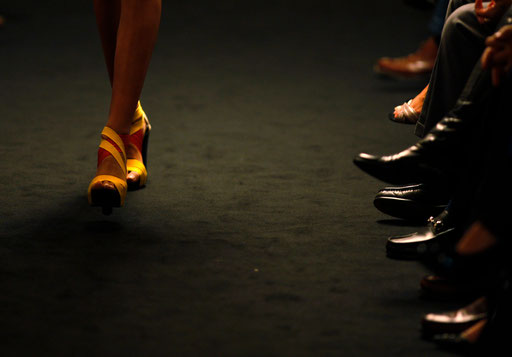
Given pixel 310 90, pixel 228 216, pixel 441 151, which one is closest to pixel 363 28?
pixel 310 90

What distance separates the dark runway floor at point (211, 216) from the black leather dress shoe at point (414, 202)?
0.13ft

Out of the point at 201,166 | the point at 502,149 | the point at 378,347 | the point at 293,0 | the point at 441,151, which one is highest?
the point at 502,149

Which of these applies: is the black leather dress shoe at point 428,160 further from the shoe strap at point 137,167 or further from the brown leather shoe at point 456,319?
the shoe strap at point 137,167

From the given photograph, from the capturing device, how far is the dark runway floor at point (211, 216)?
4.42ft

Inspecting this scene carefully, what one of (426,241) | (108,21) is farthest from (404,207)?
(108,21)

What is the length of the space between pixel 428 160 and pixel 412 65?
6.23 ft

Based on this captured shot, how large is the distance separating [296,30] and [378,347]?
316 centimetres

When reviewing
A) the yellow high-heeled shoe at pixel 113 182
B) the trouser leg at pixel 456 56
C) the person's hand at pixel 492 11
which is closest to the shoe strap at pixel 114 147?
the yellow high-heeled shoe at pixel 113 182

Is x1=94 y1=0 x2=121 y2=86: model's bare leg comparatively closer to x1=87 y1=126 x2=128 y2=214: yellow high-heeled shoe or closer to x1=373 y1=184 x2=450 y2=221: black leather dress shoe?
x1=87 y1=126 x2=128 y2=214: yellow high-heeled shoe

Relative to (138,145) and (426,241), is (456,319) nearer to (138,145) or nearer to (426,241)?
(426,241)

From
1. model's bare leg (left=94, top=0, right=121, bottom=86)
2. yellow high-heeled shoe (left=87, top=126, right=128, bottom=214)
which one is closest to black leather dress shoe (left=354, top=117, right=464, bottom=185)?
yellow high-heeled shoe (left=87, top=126, right=128, bottom=214)

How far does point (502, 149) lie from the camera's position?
1.28 metres

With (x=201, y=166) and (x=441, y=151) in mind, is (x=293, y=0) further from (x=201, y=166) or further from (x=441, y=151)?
(x=441, y=151)

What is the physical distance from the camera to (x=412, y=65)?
334 cm
